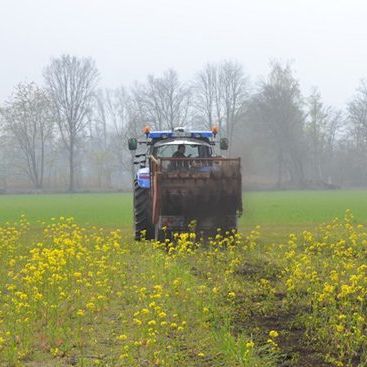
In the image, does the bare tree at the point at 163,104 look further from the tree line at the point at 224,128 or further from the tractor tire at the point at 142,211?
the tractor tire at the point at 142,211

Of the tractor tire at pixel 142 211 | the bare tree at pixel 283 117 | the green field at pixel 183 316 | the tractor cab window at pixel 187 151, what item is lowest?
the green field at pixel 183 316

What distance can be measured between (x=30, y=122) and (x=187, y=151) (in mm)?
68888

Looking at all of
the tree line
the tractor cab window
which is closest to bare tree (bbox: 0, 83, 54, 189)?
the tree line

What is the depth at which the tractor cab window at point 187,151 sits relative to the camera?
48.7 feet

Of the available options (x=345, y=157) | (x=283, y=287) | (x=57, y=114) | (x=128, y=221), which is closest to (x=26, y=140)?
(x=57, y=114)

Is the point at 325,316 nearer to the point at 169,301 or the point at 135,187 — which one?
the point at 169,301

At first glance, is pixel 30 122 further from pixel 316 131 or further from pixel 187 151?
pixel 187 151

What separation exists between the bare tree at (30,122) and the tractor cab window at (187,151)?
213ft

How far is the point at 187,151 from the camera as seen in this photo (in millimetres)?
14859

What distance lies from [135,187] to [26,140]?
69.4 metres

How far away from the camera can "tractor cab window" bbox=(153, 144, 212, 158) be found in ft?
48.7

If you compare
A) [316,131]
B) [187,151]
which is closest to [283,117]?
[316,131]

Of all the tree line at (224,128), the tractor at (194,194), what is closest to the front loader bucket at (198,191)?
the tractor at (194,194)

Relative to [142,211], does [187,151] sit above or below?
above
